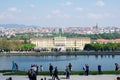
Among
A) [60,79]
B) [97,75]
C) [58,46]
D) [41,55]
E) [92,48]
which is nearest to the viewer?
[60,79]

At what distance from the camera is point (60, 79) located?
24.5 meters

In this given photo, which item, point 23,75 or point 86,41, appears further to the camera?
point 86,41

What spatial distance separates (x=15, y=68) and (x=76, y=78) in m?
6.28

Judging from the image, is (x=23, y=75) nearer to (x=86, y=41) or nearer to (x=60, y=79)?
(x=60, y=79)

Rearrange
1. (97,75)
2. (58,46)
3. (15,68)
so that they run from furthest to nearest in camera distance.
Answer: (58,46) → (15,68) → (97,75)

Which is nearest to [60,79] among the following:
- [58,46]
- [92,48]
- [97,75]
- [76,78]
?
[76,78]

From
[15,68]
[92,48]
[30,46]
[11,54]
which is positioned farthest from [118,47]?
[15,68]

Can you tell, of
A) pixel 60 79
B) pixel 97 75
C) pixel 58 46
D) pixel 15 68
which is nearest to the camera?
pixel 60 79

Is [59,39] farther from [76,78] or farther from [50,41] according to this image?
[76,78]

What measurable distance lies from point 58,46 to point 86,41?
10416 mm

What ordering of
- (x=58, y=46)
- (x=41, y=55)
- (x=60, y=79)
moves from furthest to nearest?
1. (x=58, y=46)
2. (x=41, y=55)
3. (x=60, y=79)

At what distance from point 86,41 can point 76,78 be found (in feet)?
450

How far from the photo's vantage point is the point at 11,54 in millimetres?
105750

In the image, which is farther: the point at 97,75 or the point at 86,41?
the point at 86,41
